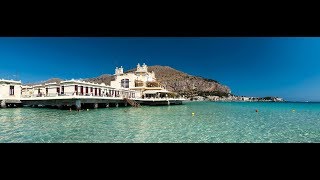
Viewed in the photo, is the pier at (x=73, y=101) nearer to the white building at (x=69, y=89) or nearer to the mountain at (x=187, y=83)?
the white building at (x=69, y=89)

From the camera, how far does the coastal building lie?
94.3 feet

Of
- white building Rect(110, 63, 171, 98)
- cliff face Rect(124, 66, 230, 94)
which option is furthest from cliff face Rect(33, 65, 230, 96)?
white building Rect(110, 63, 171, 98)

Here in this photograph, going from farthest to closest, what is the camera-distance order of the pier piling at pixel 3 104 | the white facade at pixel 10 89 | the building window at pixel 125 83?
the building window at pixel 125 83 < the white facade at pixel 10 89 < the pier piling at pixel 3 104

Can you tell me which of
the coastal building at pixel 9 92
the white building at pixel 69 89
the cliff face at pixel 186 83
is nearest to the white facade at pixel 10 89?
the coastal building at pixel 9 92

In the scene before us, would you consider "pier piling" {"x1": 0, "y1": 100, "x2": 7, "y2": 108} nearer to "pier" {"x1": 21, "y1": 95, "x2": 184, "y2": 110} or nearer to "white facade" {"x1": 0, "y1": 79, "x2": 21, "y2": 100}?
"white facade" {"x1": 0, "y1": 79, "x2": 21, "y2": 100}

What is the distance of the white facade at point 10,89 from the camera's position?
94.7 feet

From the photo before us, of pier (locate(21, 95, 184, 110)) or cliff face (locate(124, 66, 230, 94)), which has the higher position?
cliff face (locate(124, 66, 230, 94))

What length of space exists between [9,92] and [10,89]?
410 millimetres

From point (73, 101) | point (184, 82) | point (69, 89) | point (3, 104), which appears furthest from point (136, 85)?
point (184, 82)

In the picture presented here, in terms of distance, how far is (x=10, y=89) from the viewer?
2975 cm

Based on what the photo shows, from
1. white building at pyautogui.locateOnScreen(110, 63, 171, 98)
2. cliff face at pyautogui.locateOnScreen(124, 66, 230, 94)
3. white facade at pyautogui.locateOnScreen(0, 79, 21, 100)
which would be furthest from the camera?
cliff face at pyautogui.locateOnScreen(124, 66, 230, 94)
